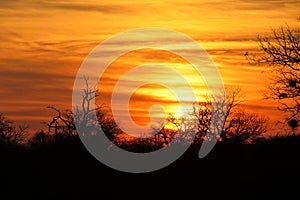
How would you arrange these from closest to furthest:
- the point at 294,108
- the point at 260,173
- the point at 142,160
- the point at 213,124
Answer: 1. the point at 260,173
2. the point at 294,108
3. the point at 142,160
4. the point at 213,124

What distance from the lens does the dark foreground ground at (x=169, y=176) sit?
40531mm

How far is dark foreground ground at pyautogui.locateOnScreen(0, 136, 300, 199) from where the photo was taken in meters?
40.5

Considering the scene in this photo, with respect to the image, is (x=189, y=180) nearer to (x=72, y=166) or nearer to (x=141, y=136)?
(x=72, y=166)

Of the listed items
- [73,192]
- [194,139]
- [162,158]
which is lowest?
[73,192]

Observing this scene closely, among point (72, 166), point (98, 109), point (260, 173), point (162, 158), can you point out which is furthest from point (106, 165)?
point (98, 109)

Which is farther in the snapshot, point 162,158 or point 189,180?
point 162,158

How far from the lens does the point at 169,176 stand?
45.2 metres

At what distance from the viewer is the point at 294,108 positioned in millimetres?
46250

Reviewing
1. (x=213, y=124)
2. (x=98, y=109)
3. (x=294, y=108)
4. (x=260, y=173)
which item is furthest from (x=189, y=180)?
(x=213, y=124)

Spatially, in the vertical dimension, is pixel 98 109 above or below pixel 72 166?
above

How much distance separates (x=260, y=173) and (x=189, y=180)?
13.9 feet

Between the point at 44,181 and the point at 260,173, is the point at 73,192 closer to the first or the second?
the point at 44,181

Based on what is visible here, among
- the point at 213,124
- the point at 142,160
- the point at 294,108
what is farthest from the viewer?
the point at 213,124

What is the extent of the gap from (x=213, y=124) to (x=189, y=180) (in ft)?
117
